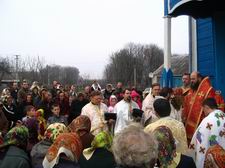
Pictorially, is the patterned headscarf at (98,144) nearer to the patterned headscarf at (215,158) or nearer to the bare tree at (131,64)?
the patterned headscarf at (215,158)

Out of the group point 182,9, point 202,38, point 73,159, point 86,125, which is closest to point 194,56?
point 202,38

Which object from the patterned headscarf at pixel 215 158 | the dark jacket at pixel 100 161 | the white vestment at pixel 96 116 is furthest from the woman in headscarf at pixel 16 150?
the white vestment at pixel 96 116

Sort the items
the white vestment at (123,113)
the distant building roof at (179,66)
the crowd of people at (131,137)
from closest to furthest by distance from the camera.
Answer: the crowd of people at (131,137) → the white vestment at (123,113) → the distant building roof at (179,66)

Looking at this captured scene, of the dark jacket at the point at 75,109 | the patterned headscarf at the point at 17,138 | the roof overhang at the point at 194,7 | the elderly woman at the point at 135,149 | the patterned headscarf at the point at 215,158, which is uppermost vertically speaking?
the roof overhang at the point at 194,7

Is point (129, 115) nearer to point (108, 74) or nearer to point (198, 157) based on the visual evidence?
point (198, 157)

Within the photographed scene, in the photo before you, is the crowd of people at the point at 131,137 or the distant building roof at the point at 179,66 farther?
the distant building roof at the point at 179,66

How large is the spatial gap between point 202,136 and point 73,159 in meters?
2.33

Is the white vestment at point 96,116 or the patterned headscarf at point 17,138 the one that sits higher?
the patterned headscarf at point 17,138

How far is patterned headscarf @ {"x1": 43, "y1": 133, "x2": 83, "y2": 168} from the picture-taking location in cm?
425

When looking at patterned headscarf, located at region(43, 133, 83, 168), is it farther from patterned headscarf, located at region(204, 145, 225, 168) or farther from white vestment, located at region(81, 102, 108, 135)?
white vestment, located at region(81, 102, 108, 135)

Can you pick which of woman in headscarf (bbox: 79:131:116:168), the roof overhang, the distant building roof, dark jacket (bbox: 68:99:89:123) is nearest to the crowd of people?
woman in headscarf (bbox: 79:131:116:168)

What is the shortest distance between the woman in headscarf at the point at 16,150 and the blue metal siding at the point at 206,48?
8.46m

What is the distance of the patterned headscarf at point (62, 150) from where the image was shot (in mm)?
4254

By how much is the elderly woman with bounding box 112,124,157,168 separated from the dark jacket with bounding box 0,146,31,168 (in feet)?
4.56
